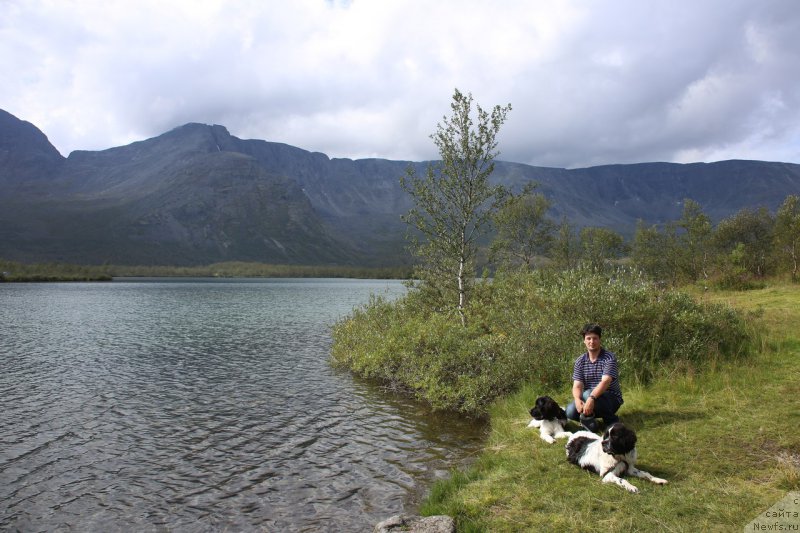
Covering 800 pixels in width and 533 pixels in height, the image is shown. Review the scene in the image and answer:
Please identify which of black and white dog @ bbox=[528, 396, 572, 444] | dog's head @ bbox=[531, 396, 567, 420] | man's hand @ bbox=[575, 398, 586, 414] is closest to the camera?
man's hand @ bbox=[575, 398, 586, 414]

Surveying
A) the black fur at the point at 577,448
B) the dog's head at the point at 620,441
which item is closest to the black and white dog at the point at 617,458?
the dog's head at the point at 620,441

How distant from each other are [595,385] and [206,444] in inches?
427

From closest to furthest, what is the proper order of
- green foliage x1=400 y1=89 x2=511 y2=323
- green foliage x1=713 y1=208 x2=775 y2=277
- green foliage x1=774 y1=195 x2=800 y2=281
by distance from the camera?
green foliage x1=400 y1=89 x2=511 y2=323 < green foliage x1=774 y1=195 x2=800 y2=281 < green foliage x1=713 y1=208 x2=775 y2=277

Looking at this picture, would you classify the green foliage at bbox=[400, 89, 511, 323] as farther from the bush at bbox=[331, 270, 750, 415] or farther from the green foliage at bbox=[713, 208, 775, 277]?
the green foliage at bbox=[713, 208, 775, 277]

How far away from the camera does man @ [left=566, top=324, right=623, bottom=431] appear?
1044cm

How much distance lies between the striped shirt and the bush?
348cm

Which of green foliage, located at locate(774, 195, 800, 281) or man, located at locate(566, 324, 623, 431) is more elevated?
green foliage, located at locate(774, 195, 800, 281)

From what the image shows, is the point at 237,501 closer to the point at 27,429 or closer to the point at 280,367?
the point at 27,429

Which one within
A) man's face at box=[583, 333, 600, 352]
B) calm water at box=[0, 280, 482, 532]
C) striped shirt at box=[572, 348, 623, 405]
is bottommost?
calm water at box=[0, 280, 482, 532]

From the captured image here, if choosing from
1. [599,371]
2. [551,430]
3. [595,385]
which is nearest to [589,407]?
[595,385]

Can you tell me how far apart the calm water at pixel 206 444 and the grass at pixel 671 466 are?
6.07 feet

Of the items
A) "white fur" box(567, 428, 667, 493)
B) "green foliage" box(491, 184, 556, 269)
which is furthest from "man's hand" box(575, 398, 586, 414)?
"green foliage" box(491, 184, 556, 269)

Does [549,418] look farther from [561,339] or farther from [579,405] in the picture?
[561,339]

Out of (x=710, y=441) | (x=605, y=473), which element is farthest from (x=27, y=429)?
(x=710, y=441)
